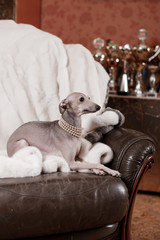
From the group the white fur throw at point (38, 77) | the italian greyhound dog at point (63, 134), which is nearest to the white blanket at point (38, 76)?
the white fur throw at point (38, 77)

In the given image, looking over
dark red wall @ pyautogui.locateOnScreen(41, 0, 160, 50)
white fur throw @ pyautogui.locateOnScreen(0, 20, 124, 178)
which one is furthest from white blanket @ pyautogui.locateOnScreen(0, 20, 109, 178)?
dark red wall @ pyautogui.locateOnScreen(41, 0, 160, 50)

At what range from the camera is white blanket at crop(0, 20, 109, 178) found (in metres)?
2.06

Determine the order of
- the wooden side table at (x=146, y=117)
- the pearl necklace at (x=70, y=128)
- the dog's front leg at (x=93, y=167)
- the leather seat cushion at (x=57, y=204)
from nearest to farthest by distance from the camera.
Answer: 1. the leather seat cushion at (x=57, y=204)
2. the dog's front leg at (x=93, y=167)
3. the pearl necklace at (x=70, y=128)
4. the wooden side table at (x=146, y=117)

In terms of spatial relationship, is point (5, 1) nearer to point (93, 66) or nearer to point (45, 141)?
point (93, 66)

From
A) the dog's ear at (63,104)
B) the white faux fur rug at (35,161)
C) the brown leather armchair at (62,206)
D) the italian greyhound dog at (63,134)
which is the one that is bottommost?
the brown leather armchair at (62,206)

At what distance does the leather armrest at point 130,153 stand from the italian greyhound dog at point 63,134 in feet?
0.50

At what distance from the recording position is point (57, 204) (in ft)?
4.12

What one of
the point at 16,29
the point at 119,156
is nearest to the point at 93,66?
the point at 16,29

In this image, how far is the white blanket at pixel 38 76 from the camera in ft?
6.76

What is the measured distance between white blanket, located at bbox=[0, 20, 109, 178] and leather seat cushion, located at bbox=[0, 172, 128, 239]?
0.73 metres

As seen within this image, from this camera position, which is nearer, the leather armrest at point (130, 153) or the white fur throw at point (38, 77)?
the leather armrest at point (130, 153)

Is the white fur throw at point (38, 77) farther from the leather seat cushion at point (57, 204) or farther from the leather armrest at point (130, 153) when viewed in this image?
the leather seat cushion at point (57, 204)

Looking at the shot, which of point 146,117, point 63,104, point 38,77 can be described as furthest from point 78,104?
point 146,117

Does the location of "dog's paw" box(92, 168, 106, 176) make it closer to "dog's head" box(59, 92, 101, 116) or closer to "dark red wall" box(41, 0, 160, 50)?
"dog's head" box(59, 92, 101, 116)
